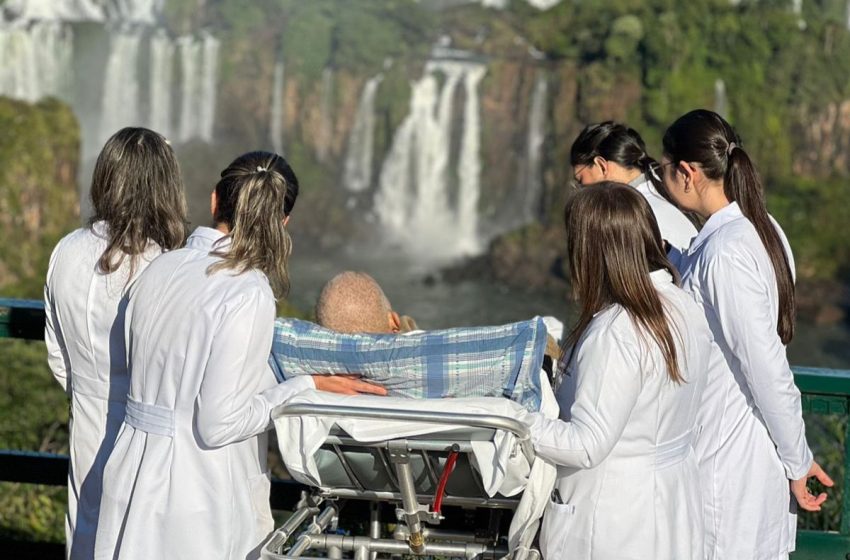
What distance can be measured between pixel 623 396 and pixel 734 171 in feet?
2.94

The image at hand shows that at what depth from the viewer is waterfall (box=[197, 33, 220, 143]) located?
83.1ft

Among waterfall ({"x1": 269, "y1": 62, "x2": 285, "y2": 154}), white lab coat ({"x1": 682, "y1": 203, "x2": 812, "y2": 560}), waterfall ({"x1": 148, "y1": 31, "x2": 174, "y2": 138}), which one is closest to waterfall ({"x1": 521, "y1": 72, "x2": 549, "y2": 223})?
waterfall ({"x1": 269, "y1": 62, "x2": 285, "y2": 154})

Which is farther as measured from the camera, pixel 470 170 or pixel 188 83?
pixel 188 83

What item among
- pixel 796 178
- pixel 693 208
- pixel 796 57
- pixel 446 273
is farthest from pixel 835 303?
pixel 693 208

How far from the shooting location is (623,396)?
292cm

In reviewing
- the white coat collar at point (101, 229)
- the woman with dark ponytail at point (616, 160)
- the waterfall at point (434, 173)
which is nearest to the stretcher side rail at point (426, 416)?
the white coat collar at point (101, 229)

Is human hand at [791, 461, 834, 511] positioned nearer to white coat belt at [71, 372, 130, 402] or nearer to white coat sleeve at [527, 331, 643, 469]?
white coat sleeve at [527, 331, 643, 469]

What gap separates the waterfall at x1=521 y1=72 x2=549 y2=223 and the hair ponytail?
68.1 ft

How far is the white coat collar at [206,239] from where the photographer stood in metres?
3.13

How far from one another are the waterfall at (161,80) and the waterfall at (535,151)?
297 inches

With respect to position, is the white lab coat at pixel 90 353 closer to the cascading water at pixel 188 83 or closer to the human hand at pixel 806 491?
the human hand at pixel 806 491

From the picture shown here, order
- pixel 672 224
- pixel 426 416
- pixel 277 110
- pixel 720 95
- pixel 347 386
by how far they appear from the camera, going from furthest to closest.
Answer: pixel 277 110, pixel 720 95, pixel 672 224, pixel 347 386, pixel 426 416

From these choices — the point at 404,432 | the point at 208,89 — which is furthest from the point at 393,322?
the point at 208,89

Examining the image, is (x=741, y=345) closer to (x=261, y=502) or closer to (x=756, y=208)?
(x=756, y=208)
